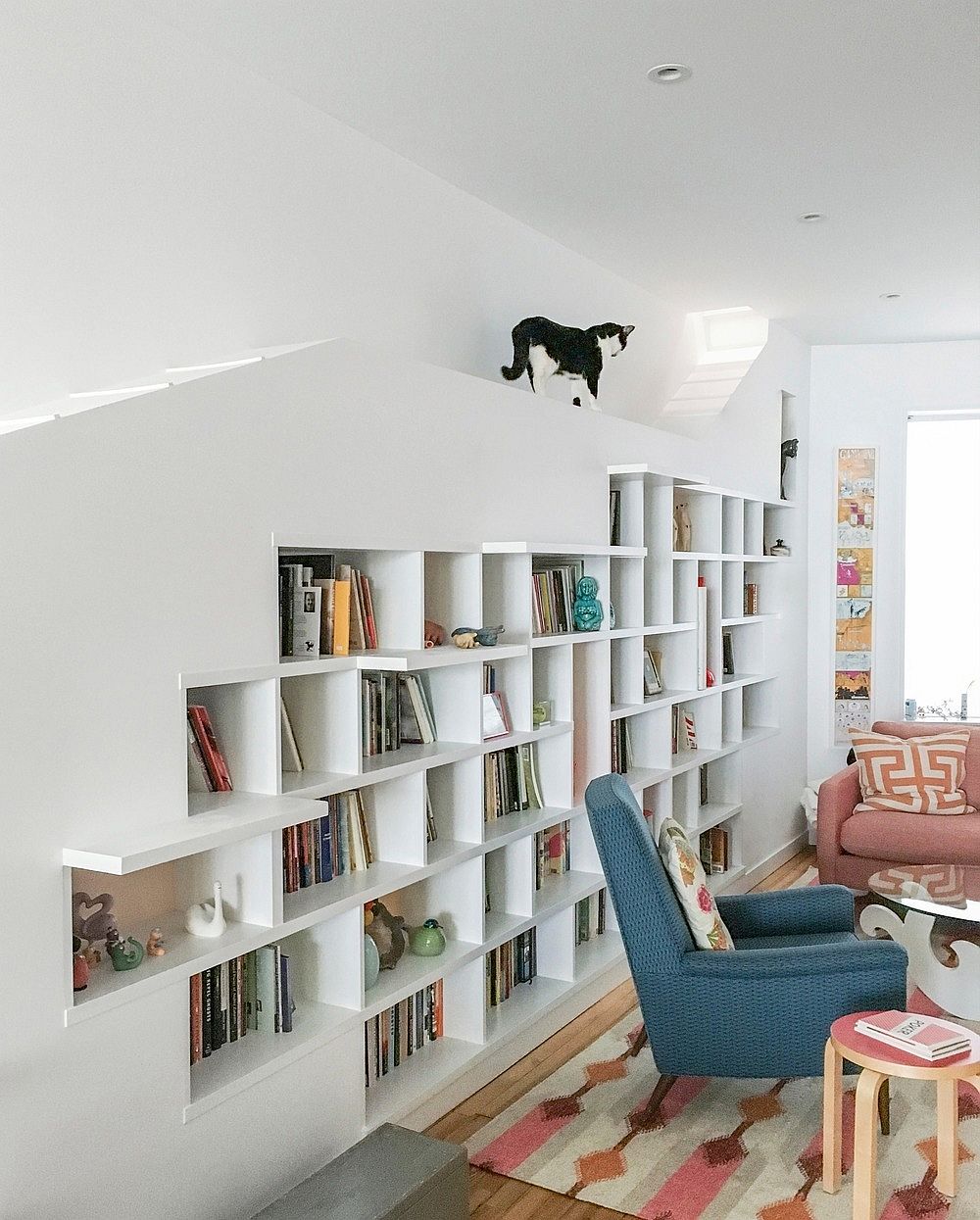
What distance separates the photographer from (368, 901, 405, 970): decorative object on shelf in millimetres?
3047

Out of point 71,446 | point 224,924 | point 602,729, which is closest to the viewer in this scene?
point 71,446

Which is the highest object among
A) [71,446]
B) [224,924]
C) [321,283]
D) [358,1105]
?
[321,283]

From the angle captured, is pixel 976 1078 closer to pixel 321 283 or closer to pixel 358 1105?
pixel 358 1105

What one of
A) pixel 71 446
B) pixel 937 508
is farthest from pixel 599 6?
pixel 937 508

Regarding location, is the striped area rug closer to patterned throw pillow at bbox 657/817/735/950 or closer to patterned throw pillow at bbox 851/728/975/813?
patterned throw pillow at bbox 657/817/735/950

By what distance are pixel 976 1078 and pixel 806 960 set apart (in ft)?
1.64

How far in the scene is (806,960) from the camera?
9.66ft

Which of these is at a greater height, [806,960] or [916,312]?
[916,312]

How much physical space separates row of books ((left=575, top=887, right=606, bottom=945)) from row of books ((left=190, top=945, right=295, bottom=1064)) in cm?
163

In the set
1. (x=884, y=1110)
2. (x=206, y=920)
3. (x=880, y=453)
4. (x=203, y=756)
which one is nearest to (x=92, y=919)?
(x=206, y=920)

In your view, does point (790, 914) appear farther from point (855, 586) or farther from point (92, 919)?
point (855, 586)

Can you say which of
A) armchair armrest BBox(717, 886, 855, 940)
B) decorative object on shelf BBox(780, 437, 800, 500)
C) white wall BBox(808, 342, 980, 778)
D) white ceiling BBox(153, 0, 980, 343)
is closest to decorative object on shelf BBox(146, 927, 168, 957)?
armchair armrest BBox(717, 886, 855, 940)

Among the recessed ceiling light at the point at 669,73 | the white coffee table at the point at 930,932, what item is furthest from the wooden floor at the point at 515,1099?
the recessed ceiling light at the point at 669,73

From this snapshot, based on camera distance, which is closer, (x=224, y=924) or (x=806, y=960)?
(x=224, y=924)
